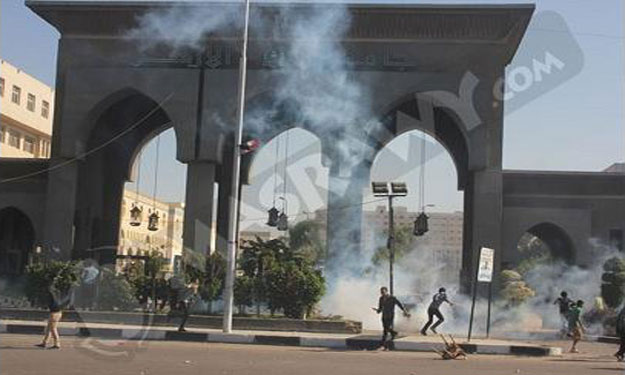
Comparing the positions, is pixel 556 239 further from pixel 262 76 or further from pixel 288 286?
pixel 288 286

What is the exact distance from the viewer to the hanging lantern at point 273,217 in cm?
3181

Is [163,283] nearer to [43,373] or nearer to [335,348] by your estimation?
[335,348]

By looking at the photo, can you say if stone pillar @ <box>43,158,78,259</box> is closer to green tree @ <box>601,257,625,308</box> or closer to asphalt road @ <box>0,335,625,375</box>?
asphalt road @ <box>0,335,625,375</box>

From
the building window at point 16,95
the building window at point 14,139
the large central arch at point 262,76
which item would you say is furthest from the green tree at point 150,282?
the building window at point 16,95

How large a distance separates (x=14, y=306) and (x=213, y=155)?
8.98 meters

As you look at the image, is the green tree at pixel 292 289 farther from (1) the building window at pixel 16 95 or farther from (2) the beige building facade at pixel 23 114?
(1) the building window at pixel 16 95

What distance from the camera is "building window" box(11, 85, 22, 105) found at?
62969 mm

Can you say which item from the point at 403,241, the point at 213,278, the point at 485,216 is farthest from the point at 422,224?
the point at 403,241

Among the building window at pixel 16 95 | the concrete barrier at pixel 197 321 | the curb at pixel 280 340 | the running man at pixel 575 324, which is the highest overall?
the building window at pixel 16 95

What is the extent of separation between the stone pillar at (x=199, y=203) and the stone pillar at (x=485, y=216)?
31.4 ft

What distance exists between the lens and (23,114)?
6456 centimetres

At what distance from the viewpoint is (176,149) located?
3102 centimetres

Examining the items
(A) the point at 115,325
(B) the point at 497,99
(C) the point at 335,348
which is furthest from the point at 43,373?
(B) the point at 497,99

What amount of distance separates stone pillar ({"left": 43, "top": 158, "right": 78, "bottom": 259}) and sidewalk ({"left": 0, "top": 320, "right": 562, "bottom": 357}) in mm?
9592
